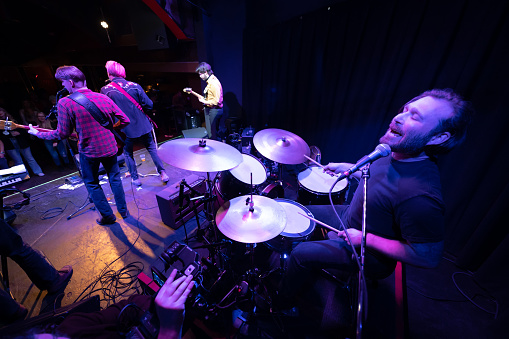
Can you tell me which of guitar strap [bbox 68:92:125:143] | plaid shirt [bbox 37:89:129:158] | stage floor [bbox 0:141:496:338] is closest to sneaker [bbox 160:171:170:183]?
stage floor [bbox 0:141:496:338]

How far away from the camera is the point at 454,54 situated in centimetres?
224

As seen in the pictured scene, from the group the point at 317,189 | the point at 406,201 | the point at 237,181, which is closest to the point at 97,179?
the point at 237,181

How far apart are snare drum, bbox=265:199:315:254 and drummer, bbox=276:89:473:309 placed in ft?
0.41

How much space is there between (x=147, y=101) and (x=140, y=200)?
184 centimetres

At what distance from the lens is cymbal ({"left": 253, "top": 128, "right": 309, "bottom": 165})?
2.27 meters

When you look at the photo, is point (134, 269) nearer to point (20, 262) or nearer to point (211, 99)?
point (20, 262)

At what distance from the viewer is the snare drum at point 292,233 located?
1.74 m

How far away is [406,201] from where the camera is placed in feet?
3.98

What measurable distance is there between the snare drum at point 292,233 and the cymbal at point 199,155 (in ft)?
2.73

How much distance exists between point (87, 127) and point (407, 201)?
130 inches

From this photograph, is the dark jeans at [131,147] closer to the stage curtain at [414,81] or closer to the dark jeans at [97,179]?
the dark jeans at [97,179]

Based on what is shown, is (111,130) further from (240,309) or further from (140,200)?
(240,309)

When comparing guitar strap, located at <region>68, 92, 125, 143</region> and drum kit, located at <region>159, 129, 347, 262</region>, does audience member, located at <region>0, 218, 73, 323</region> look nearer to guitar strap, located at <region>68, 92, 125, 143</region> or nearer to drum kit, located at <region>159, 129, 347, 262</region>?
guitar strap, located at <region>68, 92, 125, 143</region>

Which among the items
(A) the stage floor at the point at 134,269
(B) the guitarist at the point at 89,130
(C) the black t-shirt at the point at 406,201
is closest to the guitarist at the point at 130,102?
(B) the guitarist at the point at 89,130
